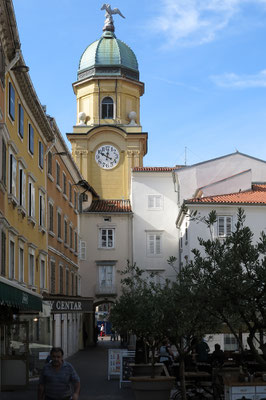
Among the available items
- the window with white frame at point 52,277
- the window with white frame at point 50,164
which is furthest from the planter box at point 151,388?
the window with white frame at point 50,164

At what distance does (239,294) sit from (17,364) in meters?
11.7

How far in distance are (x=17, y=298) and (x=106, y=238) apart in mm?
37466

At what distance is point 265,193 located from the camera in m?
49.9

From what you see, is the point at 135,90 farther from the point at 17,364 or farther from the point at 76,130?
the point at 17,364

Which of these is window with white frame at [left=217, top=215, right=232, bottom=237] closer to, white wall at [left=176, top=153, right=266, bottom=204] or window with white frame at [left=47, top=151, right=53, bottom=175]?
white wall at [left=176, top=153, right=266, bottom=204]

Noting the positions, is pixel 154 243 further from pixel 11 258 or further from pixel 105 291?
pixel 11 258

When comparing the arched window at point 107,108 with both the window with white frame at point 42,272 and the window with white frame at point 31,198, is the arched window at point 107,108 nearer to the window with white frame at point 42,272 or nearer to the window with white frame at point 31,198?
the window with white frame at point 42,272

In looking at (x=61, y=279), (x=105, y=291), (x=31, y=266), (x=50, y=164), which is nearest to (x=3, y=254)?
(x=31, y=266)

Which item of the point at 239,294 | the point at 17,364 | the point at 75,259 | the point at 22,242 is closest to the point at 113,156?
the point at 75,259

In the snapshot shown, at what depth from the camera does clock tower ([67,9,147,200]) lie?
6284 cm

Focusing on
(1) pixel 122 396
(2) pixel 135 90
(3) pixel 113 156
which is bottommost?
(1) pixel 122 396

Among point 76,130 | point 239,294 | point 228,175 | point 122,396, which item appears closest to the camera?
point 239,294

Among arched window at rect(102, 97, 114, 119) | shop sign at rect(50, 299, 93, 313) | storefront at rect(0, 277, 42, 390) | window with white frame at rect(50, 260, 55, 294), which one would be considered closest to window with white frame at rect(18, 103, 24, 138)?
storefront at rect(0, 277, 42, 390)

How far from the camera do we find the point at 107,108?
64.6 m
